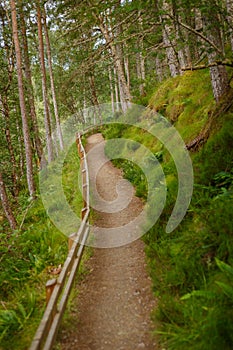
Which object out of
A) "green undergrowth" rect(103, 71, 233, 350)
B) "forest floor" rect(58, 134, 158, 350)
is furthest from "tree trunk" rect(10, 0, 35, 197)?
"forest floor" rect(58, 134, 158, 350)

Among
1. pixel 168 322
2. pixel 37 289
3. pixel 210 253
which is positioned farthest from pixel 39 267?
pixel 210 253

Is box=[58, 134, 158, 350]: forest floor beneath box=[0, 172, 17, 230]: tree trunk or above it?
beneath

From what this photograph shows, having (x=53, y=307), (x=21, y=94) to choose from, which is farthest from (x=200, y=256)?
(x=21, y=94)

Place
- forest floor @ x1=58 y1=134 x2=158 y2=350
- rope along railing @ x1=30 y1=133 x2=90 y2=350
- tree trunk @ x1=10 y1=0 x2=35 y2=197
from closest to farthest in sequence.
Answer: rope along railing @ x1=30 y1=133 x2=90 y2=350 < forest floor @ x1=58 y1=134 x2=158 y2=350 < tree trunk @ x1=10 y1=0 x2=35 y2=197

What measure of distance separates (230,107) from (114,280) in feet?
19.0

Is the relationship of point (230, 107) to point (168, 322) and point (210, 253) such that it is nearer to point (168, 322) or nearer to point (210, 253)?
point (210, 253)

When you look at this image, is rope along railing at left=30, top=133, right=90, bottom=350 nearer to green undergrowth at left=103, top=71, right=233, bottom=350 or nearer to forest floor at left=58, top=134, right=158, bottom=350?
forest floor at left=58, top=134, right=158, bottom=350

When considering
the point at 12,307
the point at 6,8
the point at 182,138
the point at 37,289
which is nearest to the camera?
the point at 12,307

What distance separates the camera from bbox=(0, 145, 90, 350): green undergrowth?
5.67m

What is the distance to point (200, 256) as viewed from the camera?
5996mm

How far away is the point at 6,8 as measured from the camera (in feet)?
63.5

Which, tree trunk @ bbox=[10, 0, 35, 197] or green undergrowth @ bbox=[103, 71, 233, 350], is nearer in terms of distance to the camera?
green undergrowth @ bbox=[103, 71, 233, 350]

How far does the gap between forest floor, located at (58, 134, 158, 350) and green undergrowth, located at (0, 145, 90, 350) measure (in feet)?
1.95

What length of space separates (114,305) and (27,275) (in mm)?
2711
